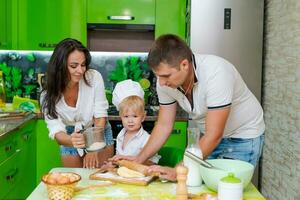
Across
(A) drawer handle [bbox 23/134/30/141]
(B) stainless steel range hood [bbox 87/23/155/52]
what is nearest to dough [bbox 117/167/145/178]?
(A) drawer handle [bbox 23/134/30/141]

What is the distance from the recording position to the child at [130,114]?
2449 mm

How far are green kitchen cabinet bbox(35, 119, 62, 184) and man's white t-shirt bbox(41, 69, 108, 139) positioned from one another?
2.85ft

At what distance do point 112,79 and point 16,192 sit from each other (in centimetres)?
138

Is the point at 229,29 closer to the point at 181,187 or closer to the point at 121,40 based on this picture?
the point at 121,40

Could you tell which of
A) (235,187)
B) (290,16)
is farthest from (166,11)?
(235,187)

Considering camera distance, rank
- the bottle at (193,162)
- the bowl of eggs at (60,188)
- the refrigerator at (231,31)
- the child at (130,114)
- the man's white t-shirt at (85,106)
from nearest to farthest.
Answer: the bowl of eggs at (60,188), the bottle at (193,162), the child at (130,114), the man's white t-shirt at (85,106), the refrigerator at (231,31)

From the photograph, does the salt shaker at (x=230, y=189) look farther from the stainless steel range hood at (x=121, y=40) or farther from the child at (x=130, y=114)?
the stainless steel range hood at (x=121, y=40)

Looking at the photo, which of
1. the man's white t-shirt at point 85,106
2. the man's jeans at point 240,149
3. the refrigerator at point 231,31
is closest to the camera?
the man's jeans at point 240,149

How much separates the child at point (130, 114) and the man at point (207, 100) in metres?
0.24

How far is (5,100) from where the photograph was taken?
4043 millimetres

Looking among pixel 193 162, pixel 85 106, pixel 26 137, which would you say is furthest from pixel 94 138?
pixel 26 137

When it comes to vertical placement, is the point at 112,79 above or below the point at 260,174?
above

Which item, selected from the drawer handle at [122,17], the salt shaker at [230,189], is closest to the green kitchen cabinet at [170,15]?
the drawer handle at [122,17]

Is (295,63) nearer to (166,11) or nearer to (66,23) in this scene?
(166,11)
